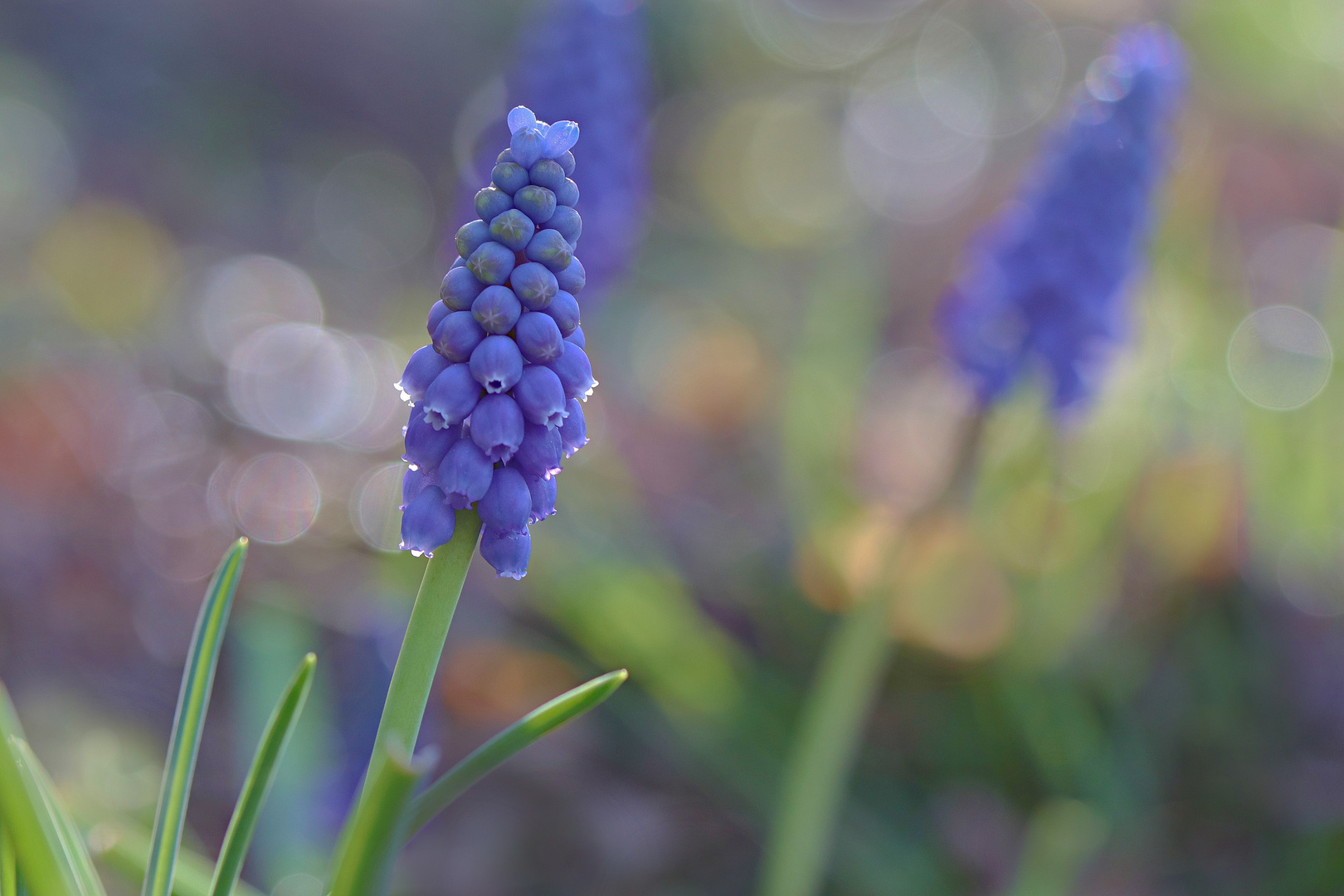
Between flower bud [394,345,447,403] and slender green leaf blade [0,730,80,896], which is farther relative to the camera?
flower bud [394,345,447,403]

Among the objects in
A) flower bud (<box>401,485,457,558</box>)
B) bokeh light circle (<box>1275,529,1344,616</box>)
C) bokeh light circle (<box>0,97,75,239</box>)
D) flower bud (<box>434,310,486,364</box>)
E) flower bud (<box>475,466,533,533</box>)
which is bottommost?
flower bud (<box>401,485,457,558</box>)

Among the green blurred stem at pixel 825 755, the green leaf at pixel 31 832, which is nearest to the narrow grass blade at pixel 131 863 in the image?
the green leaf at pixel 31 832

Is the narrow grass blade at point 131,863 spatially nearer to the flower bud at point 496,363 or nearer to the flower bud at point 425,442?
the flower bud at point 425,442

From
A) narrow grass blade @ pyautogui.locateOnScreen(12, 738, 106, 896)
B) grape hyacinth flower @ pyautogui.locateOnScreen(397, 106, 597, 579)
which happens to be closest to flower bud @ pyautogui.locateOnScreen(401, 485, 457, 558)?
grape hyacinth flower @ pyautogui.locateOnScreen(397, 106, 597, 579)

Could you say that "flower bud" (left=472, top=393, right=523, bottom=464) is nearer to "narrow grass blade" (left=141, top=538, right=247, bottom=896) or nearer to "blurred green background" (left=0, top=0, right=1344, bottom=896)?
"narrow grass blade" (left=141, top=538, right=247, bottom=896)

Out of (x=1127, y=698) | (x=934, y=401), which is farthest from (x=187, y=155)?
(x=1127, y=698)

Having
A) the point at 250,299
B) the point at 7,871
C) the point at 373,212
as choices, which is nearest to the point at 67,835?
the point at 7,871
